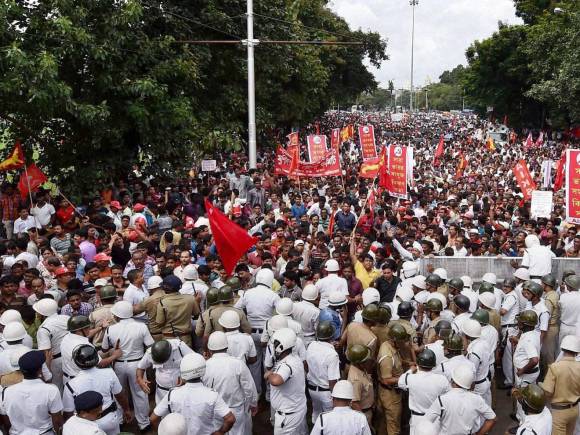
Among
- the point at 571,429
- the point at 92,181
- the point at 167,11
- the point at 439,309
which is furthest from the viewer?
the point at 167,11

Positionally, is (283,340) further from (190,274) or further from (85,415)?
(190,274)

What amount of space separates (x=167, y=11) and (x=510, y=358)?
37.9ft

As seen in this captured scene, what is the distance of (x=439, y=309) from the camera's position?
20.6ft

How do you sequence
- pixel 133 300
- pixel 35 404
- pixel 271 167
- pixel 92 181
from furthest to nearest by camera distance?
pixel 271 167 < pixel 92 181 < pixel 133 300 < pixel 35 404

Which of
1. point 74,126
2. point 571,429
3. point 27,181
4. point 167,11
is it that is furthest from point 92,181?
point 571,429

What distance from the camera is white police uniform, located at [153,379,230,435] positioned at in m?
4.59

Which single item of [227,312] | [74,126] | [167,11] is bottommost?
[227,312]

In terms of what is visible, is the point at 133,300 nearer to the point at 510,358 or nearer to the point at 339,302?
the point at 339,302

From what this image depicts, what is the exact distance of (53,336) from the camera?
5.77 meters

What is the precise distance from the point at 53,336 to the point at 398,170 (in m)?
8.76

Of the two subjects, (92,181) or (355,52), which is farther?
(355,52)

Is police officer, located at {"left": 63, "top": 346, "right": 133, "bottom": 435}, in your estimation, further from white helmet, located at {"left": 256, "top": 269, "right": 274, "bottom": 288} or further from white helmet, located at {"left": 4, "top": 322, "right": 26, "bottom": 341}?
white helmet, located at {"left": 256, "top": 269, "right": 274, "bottom": 288}

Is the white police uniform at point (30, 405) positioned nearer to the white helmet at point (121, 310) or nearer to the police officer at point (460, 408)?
the white helmet at point (121, 310)

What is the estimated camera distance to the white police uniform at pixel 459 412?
15.3 feet
